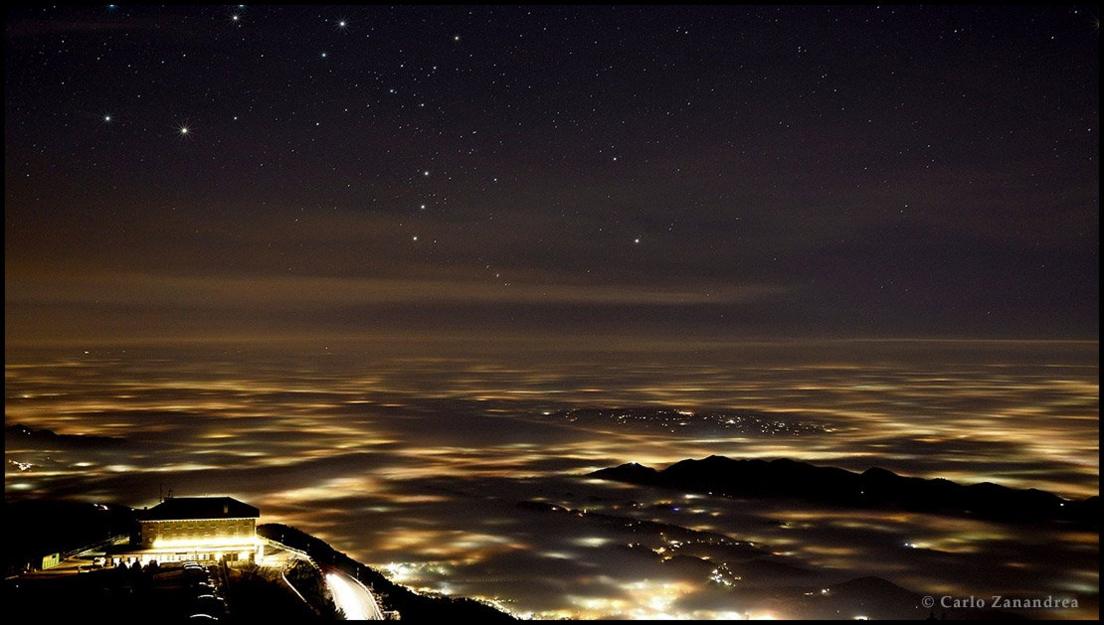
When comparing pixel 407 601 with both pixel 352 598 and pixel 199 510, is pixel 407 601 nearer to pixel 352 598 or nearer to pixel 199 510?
pixel 352 598

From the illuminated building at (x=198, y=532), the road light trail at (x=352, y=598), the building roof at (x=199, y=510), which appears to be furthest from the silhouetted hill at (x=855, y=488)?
the building roof at (x=199, y=510)

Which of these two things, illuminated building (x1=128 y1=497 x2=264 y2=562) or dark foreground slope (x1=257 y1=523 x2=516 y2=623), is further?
dark foreground slope (x1=257 y1=523 x2=516 y2=623)

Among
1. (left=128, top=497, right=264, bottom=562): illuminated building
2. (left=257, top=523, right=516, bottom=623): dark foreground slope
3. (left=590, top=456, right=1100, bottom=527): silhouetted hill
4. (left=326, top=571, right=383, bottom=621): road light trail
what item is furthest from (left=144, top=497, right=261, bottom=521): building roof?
(left=590, top=456, right=1100, bottom=527): silhouetted hill

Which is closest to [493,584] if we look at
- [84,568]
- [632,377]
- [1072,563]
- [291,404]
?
[84,568]

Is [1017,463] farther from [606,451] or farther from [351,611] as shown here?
[351,611]

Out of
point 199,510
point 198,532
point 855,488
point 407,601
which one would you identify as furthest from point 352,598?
point 855,488

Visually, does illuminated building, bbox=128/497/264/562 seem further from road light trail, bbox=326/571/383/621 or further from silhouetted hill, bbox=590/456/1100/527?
silhouetted hill, bbox=590/456/1100/527
